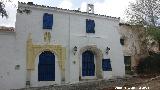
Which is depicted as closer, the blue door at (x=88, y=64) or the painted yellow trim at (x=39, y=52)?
the painted yellow trim at (x=39, y=52)

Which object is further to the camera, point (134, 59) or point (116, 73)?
point (134, 59)

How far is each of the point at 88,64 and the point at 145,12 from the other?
896 cm

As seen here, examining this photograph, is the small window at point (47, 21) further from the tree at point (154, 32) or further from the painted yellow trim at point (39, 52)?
the tree at point (154, 32)

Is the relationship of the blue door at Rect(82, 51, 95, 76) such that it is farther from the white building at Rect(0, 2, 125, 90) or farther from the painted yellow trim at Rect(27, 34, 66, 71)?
the painted yellow trim at Rect(27, 34, 66, 71)

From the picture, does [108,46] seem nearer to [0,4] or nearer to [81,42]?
[81,42]

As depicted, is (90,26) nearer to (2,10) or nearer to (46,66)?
(46,66)

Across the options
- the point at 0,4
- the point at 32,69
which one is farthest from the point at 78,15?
the point at 0,4

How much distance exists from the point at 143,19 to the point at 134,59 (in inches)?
167

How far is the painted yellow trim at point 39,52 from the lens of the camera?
21.5 m

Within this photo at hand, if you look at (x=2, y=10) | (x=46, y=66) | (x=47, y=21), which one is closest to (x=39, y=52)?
(x=46, y=66)

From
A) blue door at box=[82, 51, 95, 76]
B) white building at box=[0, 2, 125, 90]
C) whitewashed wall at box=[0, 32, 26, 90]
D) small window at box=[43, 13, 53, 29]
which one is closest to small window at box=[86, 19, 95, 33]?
white building at box=[0, 2, 125, 90]

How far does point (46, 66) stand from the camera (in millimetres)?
22453

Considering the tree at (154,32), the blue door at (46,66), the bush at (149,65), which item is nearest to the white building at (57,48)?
the blue door at (46,66)

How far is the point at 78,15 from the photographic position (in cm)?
2428
